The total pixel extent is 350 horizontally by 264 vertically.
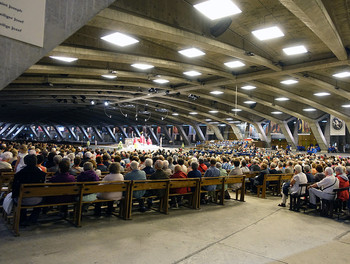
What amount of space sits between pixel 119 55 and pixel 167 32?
4366 mm

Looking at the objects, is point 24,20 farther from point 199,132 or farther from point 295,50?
point 199,132

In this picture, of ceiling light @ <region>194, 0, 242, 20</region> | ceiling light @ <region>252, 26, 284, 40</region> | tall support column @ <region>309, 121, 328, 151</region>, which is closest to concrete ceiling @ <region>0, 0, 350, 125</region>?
ceiling light @ <region>252, 26, 284, 40</region>

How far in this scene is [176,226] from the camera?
551cm

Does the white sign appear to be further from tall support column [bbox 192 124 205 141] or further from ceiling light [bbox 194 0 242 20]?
tall support column [bbox 192 124 205 141]

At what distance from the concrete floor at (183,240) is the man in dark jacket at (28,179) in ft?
1.04

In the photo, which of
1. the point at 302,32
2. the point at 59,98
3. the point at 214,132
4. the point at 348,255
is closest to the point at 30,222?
the point at 348,255

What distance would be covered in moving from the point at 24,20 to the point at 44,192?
2.95 metres

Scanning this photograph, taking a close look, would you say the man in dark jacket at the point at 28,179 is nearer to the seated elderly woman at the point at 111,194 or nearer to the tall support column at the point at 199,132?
the seated elderly woman at the point at 111,194

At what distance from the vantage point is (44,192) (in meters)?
4.80

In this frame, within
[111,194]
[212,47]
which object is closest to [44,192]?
[111,194]

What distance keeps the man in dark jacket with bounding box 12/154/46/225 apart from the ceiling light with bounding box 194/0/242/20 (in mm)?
6432

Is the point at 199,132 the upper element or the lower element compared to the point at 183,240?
upper

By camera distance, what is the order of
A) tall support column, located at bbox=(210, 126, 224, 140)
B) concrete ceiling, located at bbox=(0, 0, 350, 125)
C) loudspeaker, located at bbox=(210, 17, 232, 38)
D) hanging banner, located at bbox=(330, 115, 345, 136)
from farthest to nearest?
tall support column, located at bbox=(210, 126, 224, 140)
hanging banner, located at bbox=(330, 115, 345, 136)
loudspeaker, located at bbox=(210, 17, 232, 38)
concrete ceiling, located at bbox=(0, 0, 350, 125)

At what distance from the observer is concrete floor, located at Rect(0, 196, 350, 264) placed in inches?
156
